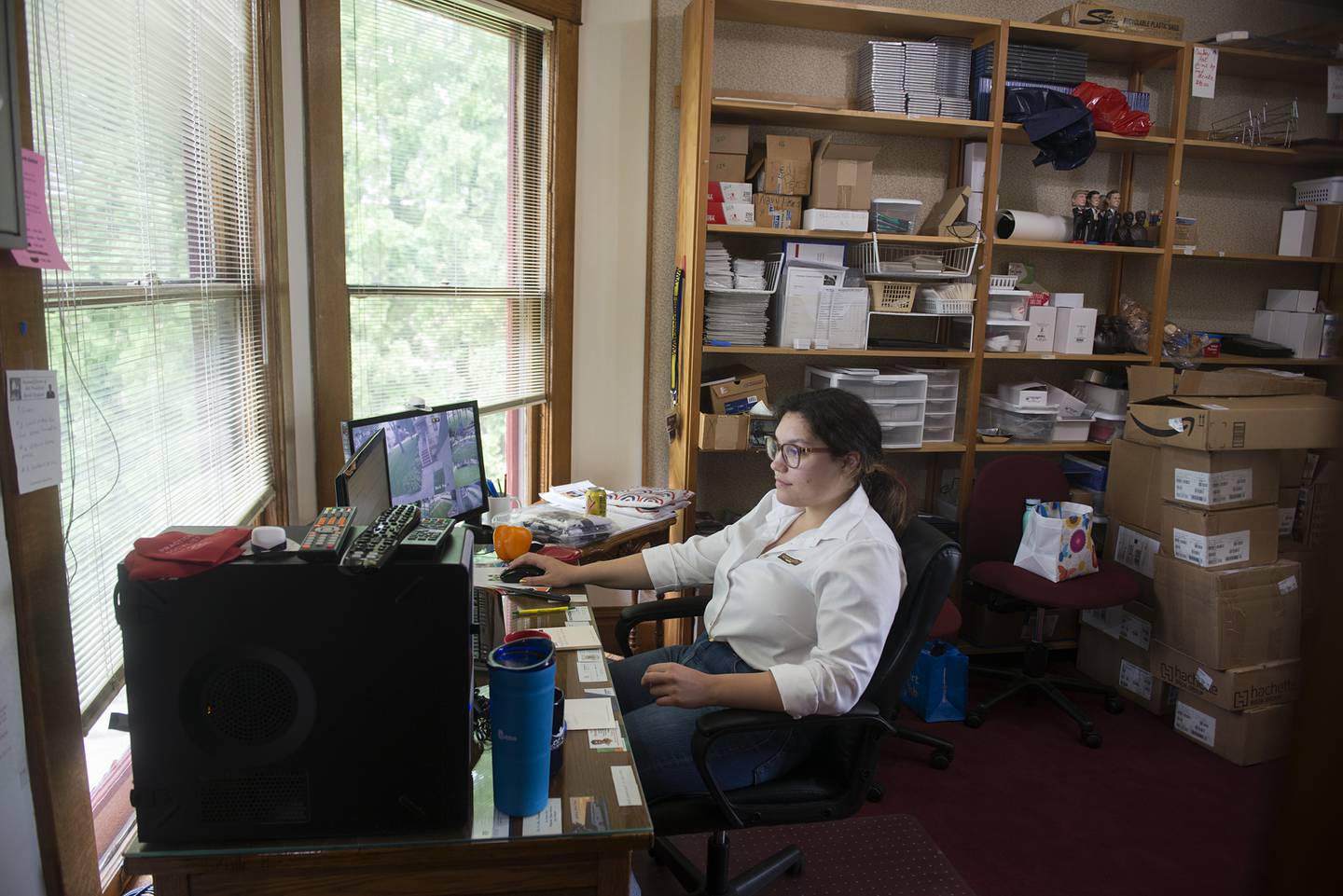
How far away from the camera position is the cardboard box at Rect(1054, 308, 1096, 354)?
12.1 feet

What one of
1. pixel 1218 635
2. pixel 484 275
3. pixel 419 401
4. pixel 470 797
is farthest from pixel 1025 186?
pixel 470 797

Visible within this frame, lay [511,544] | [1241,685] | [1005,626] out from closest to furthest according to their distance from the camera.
Result: 1. [511,544]
2. [1241,685]
3. [1005,626]

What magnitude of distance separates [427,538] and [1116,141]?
3.56m

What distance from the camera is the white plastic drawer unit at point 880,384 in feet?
11.4

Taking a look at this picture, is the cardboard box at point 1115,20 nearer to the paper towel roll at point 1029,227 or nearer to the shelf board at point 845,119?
the shelf board at point 845,119

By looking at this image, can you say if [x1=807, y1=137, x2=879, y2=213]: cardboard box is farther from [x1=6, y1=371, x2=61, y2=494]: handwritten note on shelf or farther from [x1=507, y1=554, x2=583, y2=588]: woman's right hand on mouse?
[x1=6, y1=371, x2=61, y2=494]: handwritten note on shelf

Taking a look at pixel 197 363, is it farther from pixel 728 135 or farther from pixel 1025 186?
pixel 1025 186

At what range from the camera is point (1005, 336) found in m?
3.68

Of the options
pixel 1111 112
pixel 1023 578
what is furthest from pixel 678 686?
pixel 1111 112

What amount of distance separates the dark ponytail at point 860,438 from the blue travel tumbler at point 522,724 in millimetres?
991

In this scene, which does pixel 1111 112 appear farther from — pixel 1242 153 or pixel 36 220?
pixel 36 220

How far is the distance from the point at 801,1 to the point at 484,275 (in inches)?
60.5

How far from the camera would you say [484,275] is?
120 inches

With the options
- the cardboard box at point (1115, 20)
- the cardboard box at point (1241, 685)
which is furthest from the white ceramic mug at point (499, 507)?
the cardboard box at point (1115, 20)
